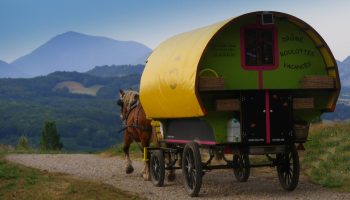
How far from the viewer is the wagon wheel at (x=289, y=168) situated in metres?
12.9

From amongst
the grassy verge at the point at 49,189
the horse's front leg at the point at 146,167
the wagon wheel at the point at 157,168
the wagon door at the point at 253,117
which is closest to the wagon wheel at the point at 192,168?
the wagon door at the point at 253,117

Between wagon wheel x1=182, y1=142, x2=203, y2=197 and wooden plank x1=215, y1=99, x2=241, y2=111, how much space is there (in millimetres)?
1186

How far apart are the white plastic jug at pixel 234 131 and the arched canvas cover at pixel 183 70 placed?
79 cm

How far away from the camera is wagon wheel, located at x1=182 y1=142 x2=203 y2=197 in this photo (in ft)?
40.4

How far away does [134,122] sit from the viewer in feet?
56.8

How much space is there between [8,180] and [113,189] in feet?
11.3

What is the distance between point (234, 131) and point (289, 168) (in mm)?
2113

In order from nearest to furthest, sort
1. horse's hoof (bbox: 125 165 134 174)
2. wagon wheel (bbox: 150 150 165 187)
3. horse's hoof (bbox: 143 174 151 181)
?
wagon wheel (bbox: 150 150 165 187), horse's hoof (bbox: 143 174 151 181), horse's hoof (bbox: 125 165 134 174)

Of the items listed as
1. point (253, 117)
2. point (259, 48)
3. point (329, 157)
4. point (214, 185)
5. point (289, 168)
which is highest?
point (259, 48)

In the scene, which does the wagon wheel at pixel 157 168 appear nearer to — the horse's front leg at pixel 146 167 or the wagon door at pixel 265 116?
the horse's front leg at pixel 146 167

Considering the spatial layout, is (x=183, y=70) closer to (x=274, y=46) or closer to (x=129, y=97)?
(x=274, y=46)

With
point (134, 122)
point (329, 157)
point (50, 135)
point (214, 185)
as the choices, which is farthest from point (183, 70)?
point (50, 135)

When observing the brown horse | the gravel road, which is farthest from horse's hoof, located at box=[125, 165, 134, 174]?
the gravel road

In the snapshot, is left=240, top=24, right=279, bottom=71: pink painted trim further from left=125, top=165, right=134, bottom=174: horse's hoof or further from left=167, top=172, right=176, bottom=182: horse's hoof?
left=125, top=165, right=134, bottom=174: horse's hoof
